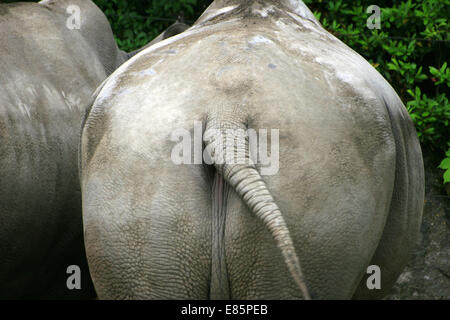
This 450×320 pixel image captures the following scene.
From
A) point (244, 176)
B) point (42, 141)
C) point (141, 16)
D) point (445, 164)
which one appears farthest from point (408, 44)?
point (244, 176)

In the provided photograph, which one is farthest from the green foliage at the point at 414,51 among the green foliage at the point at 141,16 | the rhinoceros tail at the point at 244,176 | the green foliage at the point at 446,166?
the rhinoceros tail at the point at 244,176

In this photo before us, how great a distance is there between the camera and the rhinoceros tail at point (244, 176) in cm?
172

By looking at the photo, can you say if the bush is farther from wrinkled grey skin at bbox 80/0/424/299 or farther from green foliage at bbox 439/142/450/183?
wrinkled grey skin at bbox 80/0/424/299

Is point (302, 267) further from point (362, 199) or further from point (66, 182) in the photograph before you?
point (66, 182)

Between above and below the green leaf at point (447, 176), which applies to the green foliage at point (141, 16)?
above

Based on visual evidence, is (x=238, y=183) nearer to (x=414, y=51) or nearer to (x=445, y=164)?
(x=445, y=164)

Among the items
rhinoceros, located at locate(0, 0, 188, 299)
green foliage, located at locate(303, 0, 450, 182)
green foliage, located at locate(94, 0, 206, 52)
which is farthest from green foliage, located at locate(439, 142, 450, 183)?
green foliage, located at locate(94, 0, 206, 52)

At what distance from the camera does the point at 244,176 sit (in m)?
1.81

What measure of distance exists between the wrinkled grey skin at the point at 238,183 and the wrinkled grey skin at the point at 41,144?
750 mm

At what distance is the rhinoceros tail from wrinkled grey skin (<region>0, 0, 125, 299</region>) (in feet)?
3.87

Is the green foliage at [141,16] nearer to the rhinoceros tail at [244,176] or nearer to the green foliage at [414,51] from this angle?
the green foliage at [414,51]

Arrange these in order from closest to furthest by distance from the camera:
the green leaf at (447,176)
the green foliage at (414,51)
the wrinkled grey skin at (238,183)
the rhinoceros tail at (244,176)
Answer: the rhinoceros tail at (244,176) → the wrinkled grey skin at (238,183) → the green leaf at (447,176) → the green foliage at (414,51)
